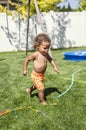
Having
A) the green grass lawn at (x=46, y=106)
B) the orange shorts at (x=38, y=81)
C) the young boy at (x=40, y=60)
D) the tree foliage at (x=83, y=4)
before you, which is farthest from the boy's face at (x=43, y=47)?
the tree foliage at (x=83, y=4)

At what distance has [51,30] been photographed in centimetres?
1664

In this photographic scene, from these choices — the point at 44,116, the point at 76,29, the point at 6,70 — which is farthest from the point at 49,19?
the point at 44,116

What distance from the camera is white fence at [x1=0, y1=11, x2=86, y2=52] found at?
52.3 ft

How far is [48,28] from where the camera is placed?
16.6m

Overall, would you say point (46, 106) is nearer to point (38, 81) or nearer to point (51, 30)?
point (38, 81)

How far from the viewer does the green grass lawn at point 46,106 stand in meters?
4.50

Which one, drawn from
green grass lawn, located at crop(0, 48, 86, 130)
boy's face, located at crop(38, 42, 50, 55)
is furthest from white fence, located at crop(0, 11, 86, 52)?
boy's face, located at crop(38, 42, 50, 55)

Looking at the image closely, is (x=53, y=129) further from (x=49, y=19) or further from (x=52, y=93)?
(x=49, y=19)

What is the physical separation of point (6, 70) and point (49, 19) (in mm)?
7787

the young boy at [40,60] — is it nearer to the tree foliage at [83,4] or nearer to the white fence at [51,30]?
the white fence at [51,30]

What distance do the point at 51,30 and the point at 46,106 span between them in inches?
455

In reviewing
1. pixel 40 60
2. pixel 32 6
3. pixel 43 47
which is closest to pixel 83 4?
pixel 32 6

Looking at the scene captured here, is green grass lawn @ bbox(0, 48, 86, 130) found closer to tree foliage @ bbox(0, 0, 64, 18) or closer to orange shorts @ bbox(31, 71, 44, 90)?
orange shorts @ bbox(31, 71, 44, 90)

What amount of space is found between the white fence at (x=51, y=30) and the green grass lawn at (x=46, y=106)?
794 cm
